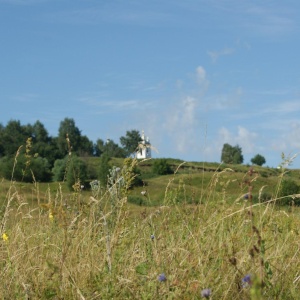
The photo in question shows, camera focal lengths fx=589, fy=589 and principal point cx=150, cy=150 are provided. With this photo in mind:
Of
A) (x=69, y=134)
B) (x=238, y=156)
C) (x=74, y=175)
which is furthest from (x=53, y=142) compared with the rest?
(x=74, y=175)

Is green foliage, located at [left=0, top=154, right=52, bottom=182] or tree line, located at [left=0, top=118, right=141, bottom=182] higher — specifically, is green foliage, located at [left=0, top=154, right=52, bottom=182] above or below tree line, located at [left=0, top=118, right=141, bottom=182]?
below

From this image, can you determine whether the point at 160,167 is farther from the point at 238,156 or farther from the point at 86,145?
the point at 238,156

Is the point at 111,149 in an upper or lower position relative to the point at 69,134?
lower

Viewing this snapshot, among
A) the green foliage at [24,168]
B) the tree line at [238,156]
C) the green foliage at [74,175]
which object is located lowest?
the green foliage at [74,175]

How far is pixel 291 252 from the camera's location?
14.3ft

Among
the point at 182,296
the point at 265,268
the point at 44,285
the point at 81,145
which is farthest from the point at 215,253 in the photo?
the point at 81,145

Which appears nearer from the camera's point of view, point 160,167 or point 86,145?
point 160,167

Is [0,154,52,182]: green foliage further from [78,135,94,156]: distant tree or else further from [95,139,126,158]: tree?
[78,135,94,156]: distant tree

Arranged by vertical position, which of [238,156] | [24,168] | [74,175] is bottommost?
[74,175]

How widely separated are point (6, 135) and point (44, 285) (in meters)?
49.9

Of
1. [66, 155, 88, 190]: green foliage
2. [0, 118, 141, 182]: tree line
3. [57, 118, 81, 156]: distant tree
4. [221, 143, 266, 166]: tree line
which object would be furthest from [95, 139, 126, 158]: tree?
[66, 155, 88, 190]: green foliage

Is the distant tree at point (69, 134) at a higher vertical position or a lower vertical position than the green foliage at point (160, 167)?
higher

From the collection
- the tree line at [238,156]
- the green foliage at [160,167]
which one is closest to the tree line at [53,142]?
the green foliage at [160,167]

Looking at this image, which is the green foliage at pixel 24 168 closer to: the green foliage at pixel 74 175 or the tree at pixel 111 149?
the green foliage at pixel 74 175
